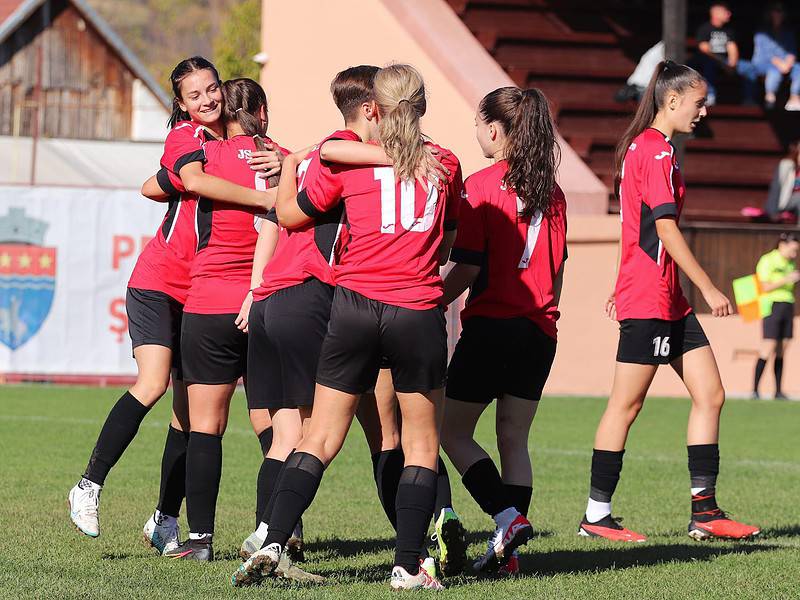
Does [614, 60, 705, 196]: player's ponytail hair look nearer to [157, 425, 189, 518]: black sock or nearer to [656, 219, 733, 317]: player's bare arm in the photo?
[656, 219, 733, 317]: player's bare arm

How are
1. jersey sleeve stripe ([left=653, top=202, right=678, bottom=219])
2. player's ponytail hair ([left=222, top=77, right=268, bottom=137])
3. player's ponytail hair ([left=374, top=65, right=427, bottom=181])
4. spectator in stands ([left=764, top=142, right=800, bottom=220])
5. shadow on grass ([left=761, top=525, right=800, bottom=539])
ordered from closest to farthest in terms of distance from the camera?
player's ponytail hair ([left=374, top=65, right=427, bottom=181]), player's ponytail hair ([left=222, top=77, right=268, bottom=137]), jersey sleeve stripe ([left=653, top=202, right=678, bottom=219]), shadow on grass ([left=761, top=525, right=800, bottom=539]), spectator in stands ([left=764, top=142, right=800, bottom=220])

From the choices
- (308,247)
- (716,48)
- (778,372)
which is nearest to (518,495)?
(308,247)

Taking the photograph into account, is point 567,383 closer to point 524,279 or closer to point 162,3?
point 524,279

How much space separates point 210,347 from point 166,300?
15.2 inches

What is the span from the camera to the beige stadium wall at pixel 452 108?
1941cm

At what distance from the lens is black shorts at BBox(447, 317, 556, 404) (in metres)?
5.93

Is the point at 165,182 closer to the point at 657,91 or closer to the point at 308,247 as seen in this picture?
the point at 308,247

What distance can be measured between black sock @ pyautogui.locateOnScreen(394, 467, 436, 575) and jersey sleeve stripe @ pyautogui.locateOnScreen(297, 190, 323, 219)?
100cm

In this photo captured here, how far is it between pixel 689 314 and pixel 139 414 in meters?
2.65

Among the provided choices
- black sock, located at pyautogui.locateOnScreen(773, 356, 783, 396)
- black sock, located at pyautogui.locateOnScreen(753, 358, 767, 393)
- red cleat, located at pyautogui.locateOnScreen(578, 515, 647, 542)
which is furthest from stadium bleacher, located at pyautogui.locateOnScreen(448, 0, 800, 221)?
red cleat, located at pyautogui.locateOnScreen(578, 515, 647, 542)

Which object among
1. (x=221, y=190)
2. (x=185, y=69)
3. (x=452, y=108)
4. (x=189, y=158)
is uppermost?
(x=452, y=108)

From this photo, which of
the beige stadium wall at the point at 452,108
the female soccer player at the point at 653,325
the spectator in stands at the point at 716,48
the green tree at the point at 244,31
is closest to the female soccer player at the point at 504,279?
the female soccer player at the point at 653,325

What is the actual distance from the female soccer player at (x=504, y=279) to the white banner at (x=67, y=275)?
12.0 meters

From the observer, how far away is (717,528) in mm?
7020
